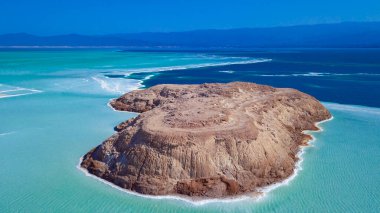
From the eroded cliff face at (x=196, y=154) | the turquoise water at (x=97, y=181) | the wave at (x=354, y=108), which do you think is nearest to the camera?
the turquoise water at (x=97, y=181)

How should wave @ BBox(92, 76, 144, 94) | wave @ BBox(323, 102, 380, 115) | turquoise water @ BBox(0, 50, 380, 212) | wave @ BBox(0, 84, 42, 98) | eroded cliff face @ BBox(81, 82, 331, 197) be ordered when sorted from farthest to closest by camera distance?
wave @ BBox(92, 76, 144, 94)
wave @ BBox(0, 84, 42, 98)
wave @ BBox(323, 102, 380, 115)
eroded cliff face @ BBox(81, 82, 331, 197)
turquoise water @ BBox(0, 50, 380, 212)

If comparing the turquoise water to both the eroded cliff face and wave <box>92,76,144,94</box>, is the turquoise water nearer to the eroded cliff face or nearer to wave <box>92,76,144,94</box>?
the eroded cliff face

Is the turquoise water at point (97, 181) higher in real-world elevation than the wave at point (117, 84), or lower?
higher

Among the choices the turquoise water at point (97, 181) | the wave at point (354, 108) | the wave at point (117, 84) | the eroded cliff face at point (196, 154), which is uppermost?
the eroded cliff face at point (196, 154)

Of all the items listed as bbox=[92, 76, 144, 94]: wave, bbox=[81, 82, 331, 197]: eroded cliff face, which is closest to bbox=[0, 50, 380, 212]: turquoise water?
bbox=[81, 82, 331, 197]: eroded cliff face

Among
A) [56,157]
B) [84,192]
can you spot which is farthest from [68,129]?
[84,192]

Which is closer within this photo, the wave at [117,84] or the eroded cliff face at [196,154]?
the eroded cliff face at [196,154]

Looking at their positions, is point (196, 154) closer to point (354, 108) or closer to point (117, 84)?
point (354, 108)

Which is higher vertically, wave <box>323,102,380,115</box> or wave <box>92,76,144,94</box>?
wave <box>323,102,380,115</box>

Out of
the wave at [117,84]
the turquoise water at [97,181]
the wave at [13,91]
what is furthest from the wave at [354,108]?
the wave at [13,91]

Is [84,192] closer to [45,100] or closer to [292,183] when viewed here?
[292,183]

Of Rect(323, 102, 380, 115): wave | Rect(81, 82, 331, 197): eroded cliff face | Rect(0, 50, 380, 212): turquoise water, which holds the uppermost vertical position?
Rect(81, 82, 331, 197): eroded cliff face

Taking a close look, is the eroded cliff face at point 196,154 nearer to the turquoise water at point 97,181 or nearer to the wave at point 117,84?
the turquoise water at point 97,181
